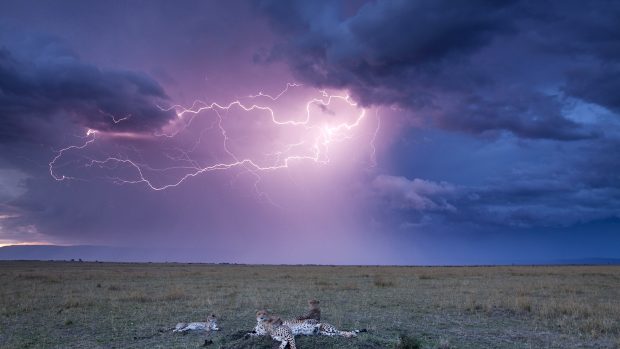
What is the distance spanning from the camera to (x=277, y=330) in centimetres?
1009

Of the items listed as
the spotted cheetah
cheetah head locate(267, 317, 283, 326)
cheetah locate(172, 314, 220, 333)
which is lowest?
cheetah locate(172, 314, 220, 333)

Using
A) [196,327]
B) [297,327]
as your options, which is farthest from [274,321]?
[196,327]

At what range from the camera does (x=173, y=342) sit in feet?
39.1

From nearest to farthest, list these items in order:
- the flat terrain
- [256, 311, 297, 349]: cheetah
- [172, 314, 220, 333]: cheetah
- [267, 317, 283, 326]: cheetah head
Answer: [256, 311, 297, 349]: cheetah < [267, 317, 283, 326]: cheetah head < the flat terrain < [172, 314, 220, 333]: cheetah

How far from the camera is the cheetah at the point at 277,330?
9586 millimetres

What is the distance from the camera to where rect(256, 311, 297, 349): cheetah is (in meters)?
9.59

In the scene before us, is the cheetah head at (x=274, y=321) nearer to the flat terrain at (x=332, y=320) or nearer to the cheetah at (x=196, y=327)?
the flat terrain at (x=332, y=320)

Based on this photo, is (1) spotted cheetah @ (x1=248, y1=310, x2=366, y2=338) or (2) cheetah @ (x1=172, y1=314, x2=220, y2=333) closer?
(1) spotted cheetah @ (x1=248, y1=310, x2=366, y2=338)

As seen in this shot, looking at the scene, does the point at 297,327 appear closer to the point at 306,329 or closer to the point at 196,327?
the point at 306,329

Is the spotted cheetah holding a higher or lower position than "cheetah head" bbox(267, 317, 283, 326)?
lower

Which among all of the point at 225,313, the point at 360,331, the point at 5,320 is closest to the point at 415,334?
the point at 360,331

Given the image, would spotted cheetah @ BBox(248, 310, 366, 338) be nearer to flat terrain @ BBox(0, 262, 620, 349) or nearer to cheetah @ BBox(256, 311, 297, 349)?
cheetah @ BBox(256, 311, 297, 349)

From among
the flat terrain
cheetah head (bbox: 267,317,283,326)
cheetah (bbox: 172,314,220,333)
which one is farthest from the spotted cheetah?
cheetah (bbox: 172,314,220,333)

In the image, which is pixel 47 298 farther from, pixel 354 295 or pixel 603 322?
pixel 603 322
